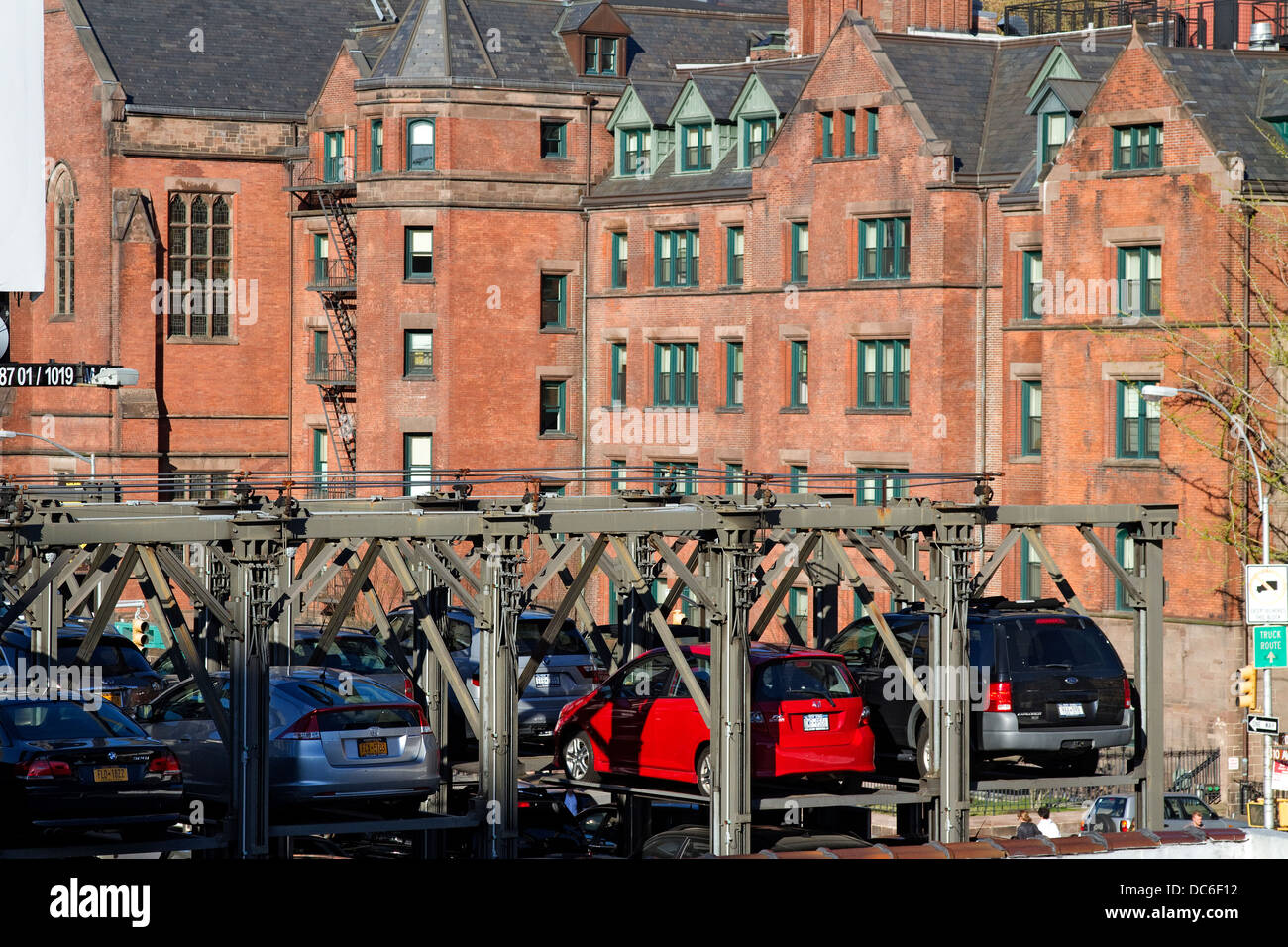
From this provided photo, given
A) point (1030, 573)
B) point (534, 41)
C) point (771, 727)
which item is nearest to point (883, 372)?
point (1030, 573)

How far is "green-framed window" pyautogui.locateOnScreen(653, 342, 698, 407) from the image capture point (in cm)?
5759

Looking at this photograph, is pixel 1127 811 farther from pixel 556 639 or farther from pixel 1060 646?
pixel 556 639

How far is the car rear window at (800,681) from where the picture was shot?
76.4 feet

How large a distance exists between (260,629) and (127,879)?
42.6 feet

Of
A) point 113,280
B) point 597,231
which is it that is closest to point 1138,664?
point 597,231

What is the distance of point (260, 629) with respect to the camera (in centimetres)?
2014

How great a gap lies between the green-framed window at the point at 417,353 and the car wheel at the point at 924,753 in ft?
120

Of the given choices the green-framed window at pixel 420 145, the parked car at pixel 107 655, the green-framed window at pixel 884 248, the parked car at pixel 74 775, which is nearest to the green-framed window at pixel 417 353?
the green-framed window at pixel 420 145

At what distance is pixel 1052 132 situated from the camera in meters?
49.7

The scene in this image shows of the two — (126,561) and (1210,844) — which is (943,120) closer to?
(126,561)

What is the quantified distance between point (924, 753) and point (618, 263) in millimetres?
36962

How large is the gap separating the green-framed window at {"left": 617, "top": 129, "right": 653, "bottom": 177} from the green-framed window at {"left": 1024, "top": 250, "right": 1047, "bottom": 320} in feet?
45.1

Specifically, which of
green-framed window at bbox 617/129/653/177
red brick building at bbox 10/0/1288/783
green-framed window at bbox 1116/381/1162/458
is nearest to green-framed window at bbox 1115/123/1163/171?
red brick building at bbox 10/0/1288/783

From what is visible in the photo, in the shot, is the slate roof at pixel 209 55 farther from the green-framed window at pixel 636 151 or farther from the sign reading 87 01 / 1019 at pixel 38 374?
the sign reading 87 01 / 1019 at pixel 38 374
